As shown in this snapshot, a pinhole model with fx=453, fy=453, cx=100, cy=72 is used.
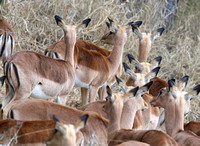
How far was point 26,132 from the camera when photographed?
149 inches

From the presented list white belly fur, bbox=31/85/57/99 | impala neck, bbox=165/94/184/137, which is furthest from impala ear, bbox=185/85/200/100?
white belly fur, bbox=31/85/57/99

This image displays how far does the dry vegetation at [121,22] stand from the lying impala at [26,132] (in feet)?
8.45

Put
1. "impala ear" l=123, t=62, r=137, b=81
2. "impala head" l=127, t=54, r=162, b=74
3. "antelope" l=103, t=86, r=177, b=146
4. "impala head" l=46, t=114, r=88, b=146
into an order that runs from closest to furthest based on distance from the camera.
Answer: "impala head" l=46, t=114, r=88, b=146 < "antelope" l=103, t=86, r=177, b=146 < "impala ear" l=123, t=62, r=137, b=81 < "impala head" l=127, t=54, r=162, b=74

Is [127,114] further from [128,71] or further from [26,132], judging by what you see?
[26,132]

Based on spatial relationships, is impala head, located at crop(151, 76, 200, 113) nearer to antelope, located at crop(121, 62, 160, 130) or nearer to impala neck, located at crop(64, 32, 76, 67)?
antelope, located at crop(121, 62, 160, 130)

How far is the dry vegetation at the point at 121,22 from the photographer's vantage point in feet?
25.9

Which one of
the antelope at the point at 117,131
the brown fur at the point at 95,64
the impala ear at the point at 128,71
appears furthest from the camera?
the brown fur at the point at 95,64

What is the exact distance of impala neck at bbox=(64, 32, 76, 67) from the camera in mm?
6008

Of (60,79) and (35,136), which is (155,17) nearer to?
(60,79)

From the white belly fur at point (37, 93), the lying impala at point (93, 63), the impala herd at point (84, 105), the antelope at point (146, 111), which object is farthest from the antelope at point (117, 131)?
the lying impala at point (93, 63)

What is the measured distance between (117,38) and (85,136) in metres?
2.62

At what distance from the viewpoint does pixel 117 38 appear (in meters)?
6.82

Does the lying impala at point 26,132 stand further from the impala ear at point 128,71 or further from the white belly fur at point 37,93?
the impala ear at point 128,71

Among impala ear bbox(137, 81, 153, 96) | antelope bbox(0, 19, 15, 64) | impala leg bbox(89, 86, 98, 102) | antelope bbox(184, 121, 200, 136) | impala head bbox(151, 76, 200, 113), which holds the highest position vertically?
antelope bbox(0, 19, 15, 64)
